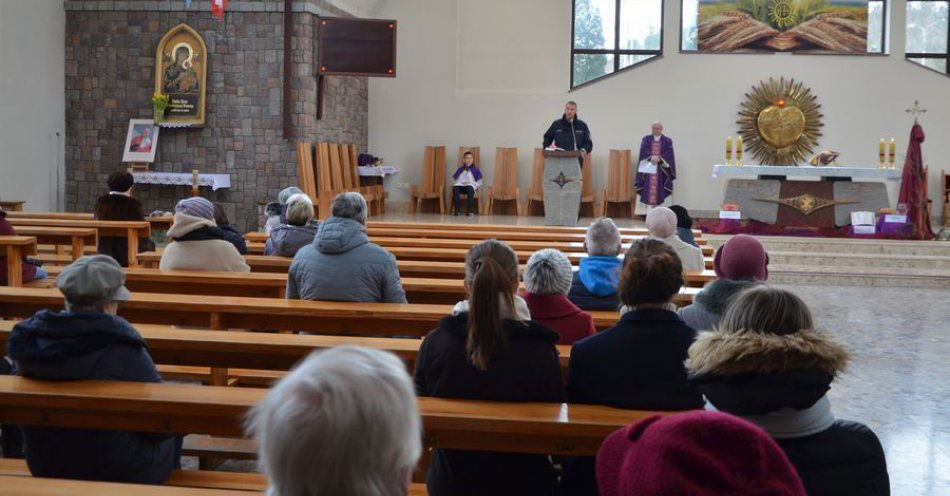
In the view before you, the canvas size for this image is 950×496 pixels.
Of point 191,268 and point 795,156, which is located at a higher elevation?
point 795,156

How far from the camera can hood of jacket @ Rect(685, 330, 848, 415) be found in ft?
7.98

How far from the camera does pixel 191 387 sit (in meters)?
3.21

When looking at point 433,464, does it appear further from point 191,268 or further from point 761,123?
point 761,123

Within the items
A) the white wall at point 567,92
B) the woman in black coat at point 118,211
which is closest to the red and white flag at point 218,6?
the white wall at point 567,92

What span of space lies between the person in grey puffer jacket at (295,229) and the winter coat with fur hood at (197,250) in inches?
21.8

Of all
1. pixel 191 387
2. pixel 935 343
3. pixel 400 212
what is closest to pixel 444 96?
pixel 400 212

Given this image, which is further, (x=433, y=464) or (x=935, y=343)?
(x=935, y=343)

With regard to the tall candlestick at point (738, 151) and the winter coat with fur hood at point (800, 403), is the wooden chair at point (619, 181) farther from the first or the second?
the winter coat with fur hood at point (800, 403)

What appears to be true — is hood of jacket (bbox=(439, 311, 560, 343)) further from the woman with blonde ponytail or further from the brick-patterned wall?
the brick-patterned wall

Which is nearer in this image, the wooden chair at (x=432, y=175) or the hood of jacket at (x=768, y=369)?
the hood of jacket at (x=768, y=369)

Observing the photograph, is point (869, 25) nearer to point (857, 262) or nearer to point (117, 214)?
point (857, 262)

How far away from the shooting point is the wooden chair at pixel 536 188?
55.1 feet

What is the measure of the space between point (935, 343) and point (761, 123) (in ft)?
29.7

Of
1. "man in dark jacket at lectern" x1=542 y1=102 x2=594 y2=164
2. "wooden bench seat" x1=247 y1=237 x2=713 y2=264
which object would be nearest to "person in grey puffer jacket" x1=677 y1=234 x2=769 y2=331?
"wooden bench seat" x1=247 y1=237 x2=713 y2=264
